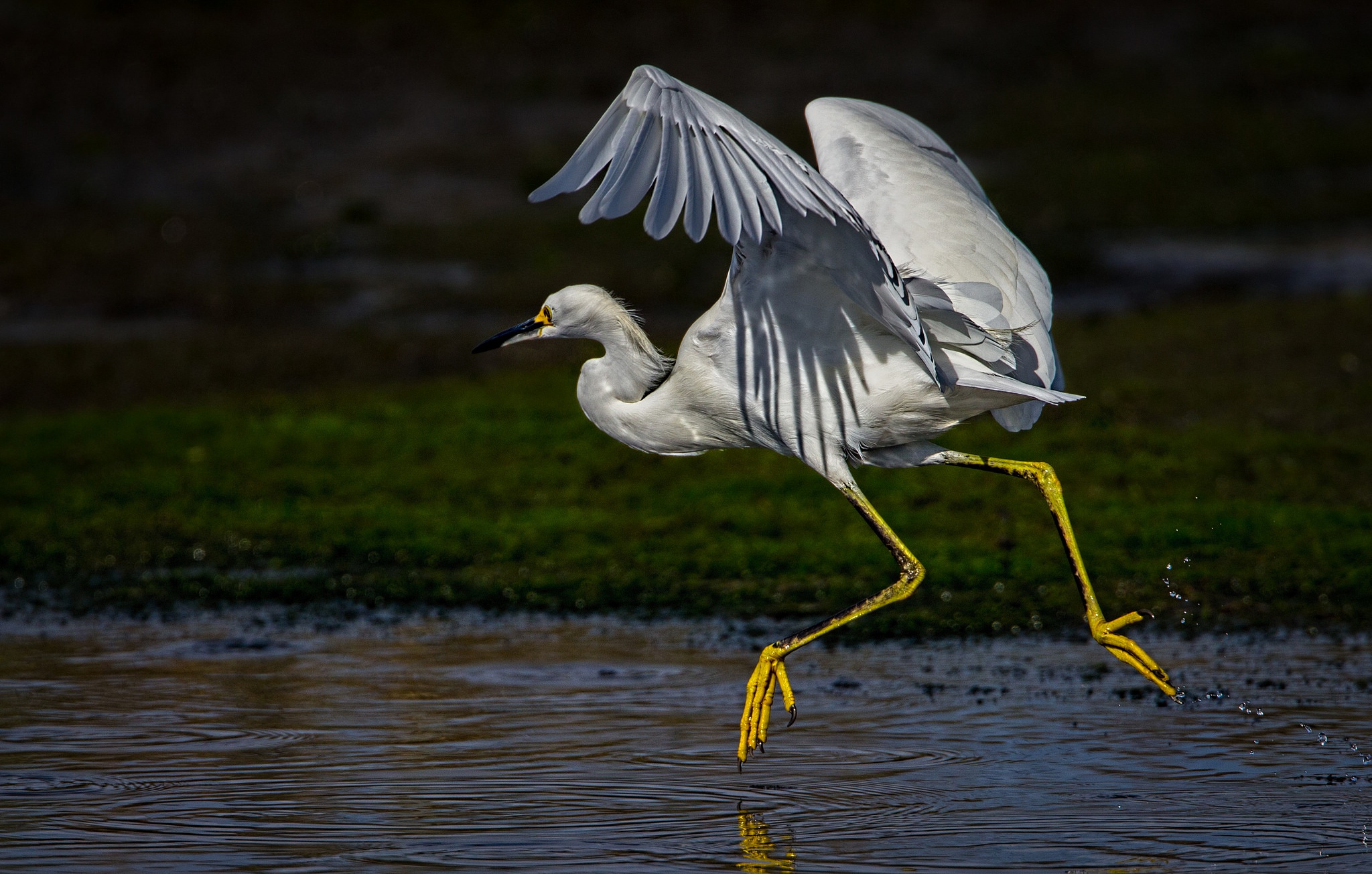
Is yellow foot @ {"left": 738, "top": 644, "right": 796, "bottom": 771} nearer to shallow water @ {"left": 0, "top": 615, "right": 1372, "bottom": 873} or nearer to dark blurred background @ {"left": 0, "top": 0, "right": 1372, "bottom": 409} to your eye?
shallow water @ {"left": 0, "top": 615, "right": 1372, "bottom": 873}

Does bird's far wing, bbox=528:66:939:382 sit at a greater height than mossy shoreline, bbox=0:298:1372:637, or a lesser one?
greater

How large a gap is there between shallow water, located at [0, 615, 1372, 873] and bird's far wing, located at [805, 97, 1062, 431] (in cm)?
122

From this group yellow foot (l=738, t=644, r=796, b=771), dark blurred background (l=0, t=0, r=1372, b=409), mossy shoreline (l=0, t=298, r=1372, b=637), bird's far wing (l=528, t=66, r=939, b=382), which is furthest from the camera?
dark blurred background (l=0, t=0, r=1372, b=409)

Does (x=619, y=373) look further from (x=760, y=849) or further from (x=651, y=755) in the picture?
(x=760, y=849)

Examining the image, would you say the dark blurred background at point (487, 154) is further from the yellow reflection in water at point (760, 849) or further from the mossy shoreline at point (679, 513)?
the yellow reflection in water at point (760, 849)

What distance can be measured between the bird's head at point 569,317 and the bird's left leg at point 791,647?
3.49 feet

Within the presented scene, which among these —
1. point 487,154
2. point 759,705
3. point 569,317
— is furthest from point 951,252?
point 487,154

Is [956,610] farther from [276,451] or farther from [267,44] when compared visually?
[267,44]

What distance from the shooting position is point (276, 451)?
1001 cm

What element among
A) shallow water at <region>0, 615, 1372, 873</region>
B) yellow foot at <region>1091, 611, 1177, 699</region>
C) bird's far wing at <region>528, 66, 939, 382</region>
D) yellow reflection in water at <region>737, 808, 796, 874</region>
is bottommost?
yellow reflection in water at <region>737, 808, 796, 874</region>

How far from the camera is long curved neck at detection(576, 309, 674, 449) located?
19.5 feet

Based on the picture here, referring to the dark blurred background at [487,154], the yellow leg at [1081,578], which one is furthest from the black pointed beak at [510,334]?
the dark blurred background at [487,154]

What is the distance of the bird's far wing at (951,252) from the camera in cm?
549

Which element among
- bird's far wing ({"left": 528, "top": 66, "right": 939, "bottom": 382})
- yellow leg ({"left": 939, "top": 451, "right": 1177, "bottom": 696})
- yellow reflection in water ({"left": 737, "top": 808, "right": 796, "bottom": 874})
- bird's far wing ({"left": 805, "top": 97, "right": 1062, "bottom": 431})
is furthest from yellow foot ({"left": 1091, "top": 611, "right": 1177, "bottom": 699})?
bird's far wing ({"left": 528, "top": 66, "right": 939, "bottom": 382})
